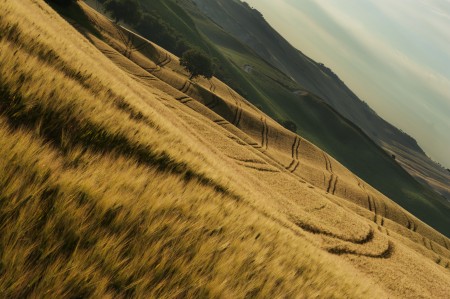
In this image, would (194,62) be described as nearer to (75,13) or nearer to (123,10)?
(75,13)

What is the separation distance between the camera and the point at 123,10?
10581cm

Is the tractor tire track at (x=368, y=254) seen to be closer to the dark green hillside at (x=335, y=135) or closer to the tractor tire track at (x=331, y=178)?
the tractor tire track at (x=331, y=178)

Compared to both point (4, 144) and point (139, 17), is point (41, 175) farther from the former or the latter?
point (139, 17)

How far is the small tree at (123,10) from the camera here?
103 m

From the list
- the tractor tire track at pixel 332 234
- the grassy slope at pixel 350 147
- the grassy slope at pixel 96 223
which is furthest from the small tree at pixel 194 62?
the grassy slope at pixel 96 223

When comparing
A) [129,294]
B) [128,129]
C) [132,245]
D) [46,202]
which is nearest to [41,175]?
[46,202]

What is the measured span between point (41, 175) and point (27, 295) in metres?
0.90

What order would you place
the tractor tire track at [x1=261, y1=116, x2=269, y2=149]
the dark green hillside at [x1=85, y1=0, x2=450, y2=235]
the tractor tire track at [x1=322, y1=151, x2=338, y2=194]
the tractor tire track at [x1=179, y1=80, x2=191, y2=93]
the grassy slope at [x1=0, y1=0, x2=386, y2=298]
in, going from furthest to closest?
the dark green hillside at [x1=85, y1=0, x2=450, y2=235], the tractor tire track at [x1=179, y1=80, x2=191, y2=93], the tractor tire track at [x1=261, y1=116, x2=269, y2=149], the tractor tire track at [x1=322, y1=151, x2=338, y2=194], the grassy slope at [x1=0, y1=0, x2=386, y2=298]

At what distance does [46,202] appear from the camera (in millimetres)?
2217

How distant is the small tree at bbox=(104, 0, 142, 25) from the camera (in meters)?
103

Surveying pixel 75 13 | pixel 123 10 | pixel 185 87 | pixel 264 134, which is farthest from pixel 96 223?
pixel 123 10

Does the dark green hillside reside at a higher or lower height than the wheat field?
higher

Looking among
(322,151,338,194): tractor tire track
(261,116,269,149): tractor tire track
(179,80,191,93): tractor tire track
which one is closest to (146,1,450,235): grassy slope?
(261,116,269,149): tractor tire track

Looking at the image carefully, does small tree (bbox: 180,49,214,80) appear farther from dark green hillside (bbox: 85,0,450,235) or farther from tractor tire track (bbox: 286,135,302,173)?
dark green hillside (bbox: 85,0,450,235)
